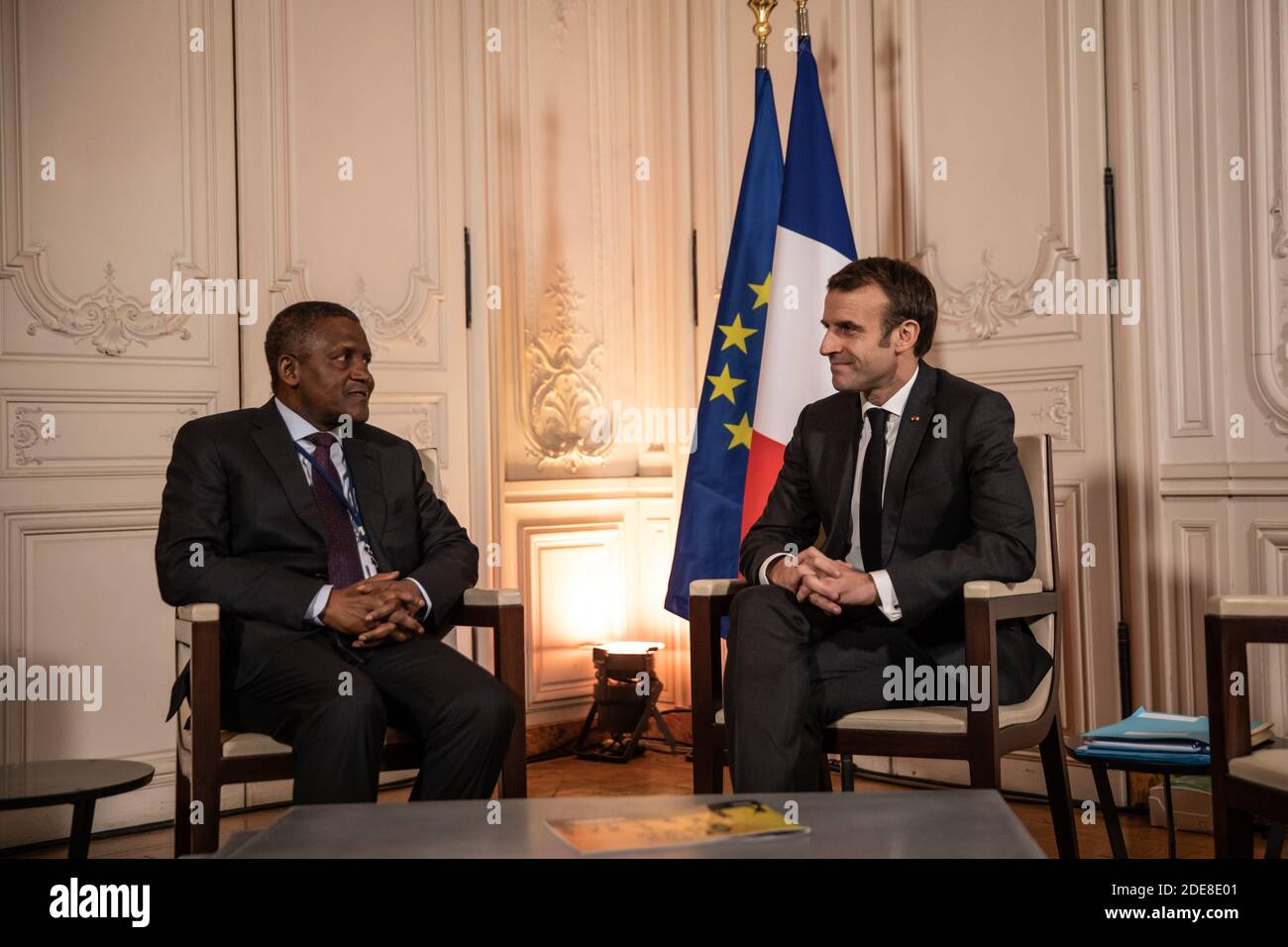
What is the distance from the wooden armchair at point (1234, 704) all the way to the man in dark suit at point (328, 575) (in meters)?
1.33

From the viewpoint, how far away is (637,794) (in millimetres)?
3574

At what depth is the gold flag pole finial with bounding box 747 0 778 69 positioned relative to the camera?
13.0ft

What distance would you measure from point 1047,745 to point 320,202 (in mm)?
2653

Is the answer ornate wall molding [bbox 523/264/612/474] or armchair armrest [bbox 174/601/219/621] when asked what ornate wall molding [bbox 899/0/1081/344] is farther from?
armchair armrest [bbox 174/601/219/621]

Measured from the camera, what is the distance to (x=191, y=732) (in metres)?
2.42

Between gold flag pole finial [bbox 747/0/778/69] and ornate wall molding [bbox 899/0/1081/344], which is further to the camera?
gold flag pole finial [bbox 747/0/778/69]

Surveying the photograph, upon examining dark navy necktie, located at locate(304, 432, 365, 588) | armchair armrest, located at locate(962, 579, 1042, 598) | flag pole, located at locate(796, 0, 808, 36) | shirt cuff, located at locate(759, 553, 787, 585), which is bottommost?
armchair armrest, located at locate(962, 579, 1042, 598)

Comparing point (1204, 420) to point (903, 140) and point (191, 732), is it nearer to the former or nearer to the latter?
point (903, 140)

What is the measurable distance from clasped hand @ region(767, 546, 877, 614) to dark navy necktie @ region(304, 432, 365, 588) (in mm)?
944

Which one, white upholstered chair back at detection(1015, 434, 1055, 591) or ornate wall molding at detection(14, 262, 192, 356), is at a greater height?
ornate wall molding at detection(14, 262, 192, 356)

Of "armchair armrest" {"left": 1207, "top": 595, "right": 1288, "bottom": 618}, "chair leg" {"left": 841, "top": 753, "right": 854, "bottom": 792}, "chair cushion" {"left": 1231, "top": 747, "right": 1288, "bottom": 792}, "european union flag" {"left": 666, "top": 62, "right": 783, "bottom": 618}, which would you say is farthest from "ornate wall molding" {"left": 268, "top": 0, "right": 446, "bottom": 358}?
"chair cushion" {"left": 1231, "top": 747, "right": 1288, "bottom": 792}

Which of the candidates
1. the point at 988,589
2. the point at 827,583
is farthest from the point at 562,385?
the point at 988,589

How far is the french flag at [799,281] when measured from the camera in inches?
145
